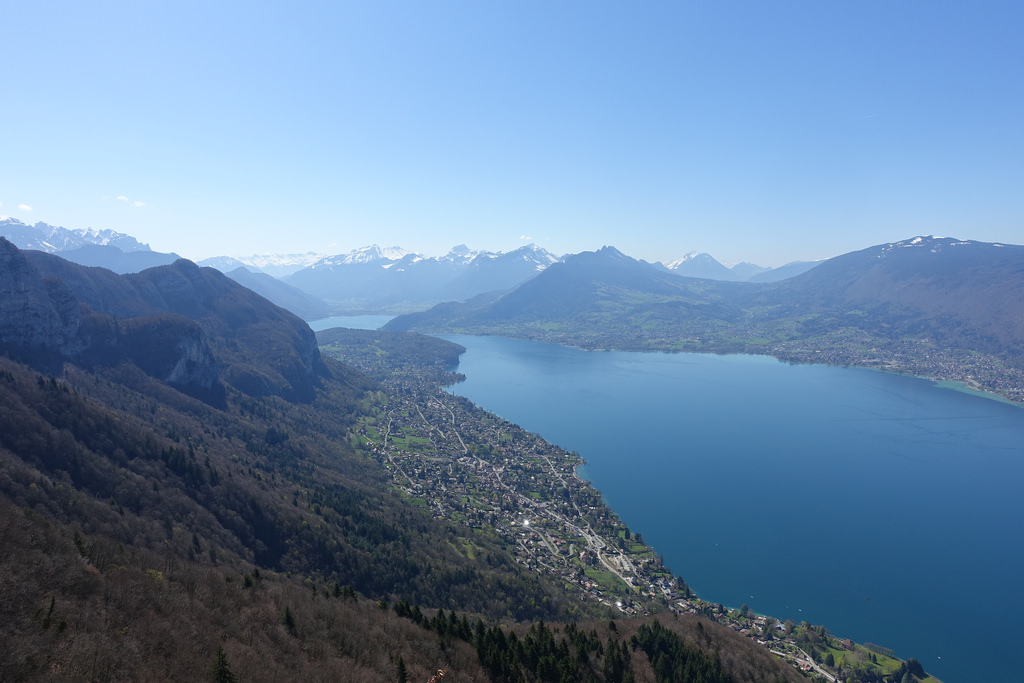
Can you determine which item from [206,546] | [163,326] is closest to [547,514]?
[206,546]

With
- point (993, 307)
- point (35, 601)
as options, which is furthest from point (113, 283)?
point (993, 307)

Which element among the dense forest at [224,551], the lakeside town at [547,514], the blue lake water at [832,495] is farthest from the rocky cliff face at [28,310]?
the blue lake water at [832,495]

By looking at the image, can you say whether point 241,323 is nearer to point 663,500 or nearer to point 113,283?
point 113,283

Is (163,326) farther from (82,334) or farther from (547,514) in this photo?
(547,514)

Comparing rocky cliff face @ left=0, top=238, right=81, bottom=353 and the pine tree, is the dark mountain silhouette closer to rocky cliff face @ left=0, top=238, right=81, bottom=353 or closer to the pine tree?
rocky cliff face @ left=0, top=238, right=81, bottom=353

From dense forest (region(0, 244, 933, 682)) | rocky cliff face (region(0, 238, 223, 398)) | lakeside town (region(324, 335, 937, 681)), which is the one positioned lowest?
lakeside town (region(324, 335, 937, 681))

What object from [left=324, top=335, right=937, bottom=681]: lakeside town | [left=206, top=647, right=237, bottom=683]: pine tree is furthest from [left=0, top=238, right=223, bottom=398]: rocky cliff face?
[left=206, top=647, right=237, bottom=683]: pine tree
